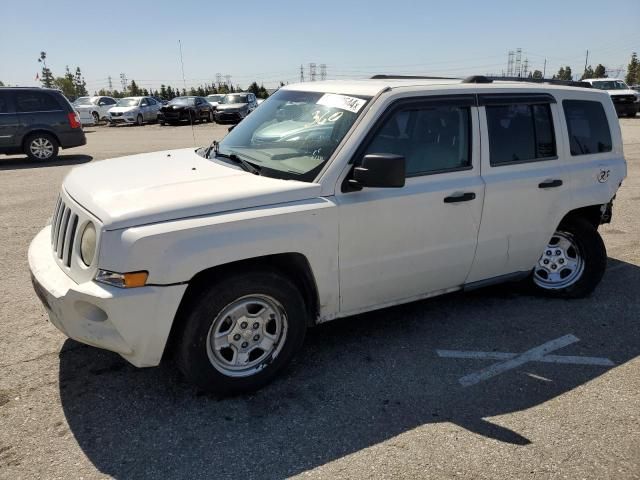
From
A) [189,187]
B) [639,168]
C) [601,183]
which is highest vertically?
[189,187]

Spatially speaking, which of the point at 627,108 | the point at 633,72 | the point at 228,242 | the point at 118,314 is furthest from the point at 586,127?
the point at 633,72

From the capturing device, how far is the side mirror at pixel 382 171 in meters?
3.21

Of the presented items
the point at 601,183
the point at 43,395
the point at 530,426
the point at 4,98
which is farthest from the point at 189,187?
the point at 4,98

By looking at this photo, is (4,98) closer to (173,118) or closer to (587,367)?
(587,367)

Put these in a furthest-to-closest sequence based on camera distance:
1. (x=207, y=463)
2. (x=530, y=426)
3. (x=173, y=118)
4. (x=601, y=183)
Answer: (x=173, y=118) < (x=601, y=183) < (x=530, y=426) < (x=207, y=463)

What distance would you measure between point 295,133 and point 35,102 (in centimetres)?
1194

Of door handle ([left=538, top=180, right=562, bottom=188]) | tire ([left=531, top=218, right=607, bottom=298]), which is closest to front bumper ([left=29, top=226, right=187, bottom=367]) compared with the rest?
door handle ([left=538, top=180, right=562, bottom=188])

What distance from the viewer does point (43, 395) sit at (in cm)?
334

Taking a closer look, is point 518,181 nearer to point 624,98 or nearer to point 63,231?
point 63,231

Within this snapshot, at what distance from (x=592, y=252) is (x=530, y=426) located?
234 cm

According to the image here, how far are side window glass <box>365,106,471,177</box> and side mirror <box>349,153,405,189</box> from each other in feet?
0.97

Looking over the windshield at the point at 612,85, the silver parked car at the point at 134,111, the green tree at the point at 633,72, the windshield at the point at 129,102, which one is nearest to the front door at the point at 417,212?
A: the windshield at the point at 612,85

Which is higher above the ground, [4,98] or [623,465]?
[4,98]

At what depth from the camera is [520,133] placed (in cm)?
429
